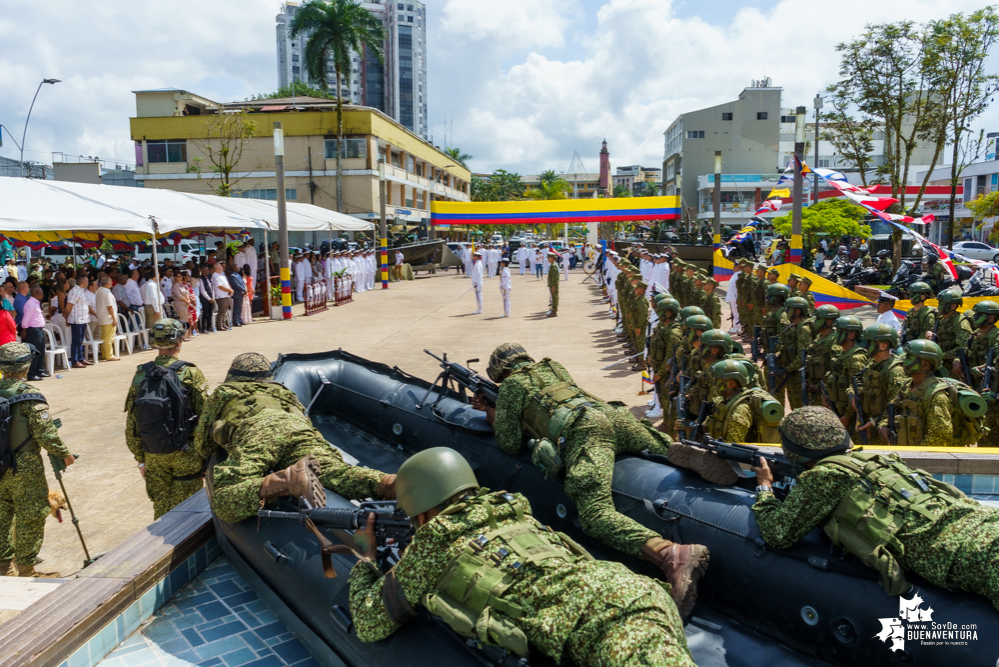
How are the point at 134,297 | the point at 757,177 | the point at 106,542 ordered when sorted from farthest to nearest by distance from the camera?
the point at 757,177, the point at 134,297, the point at 106,542

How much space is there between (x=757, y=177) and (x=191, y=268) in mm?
50997

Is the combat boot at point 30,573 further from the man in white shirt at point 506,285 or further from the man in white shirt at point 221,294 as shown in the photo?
the man in white shirt at point 506,285

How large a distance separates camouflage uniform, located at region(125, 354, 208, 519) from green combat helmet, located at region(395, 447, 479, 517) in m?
2.72

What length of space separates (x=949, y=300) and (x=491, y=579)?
22.5 feet

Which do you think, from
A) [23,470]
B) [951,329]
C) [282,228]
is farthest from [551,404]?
[282,228]

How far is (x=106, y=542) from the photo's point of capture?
17.0 feet

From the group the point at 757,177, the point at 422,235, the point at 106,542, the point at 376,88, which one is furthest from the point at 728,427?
the point at 376,88

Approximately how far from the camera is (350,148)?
38219 millimetres

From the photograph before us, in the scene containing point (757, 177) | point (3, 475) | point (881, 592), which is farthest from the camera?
point (757, 177)

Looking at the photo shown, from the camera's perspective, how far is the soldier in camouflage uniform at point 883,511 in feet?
9.45

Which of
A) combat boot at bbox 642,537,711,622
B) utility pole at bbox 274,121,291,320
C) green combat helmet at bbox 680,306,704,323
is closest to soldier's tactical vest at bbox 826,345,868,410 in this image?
green combat helmet at bbox 680,306,704,323

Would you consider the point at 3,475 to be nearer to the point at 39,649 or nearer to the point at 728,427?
the point at 39,649

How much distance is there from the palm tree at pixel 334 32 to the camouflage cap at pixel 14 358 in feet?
96.8

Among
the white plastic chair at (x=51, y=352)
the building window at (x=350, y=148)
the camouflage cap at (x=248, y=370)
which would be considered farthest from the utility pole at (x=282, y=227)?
the building window at (x=350, y=148)
